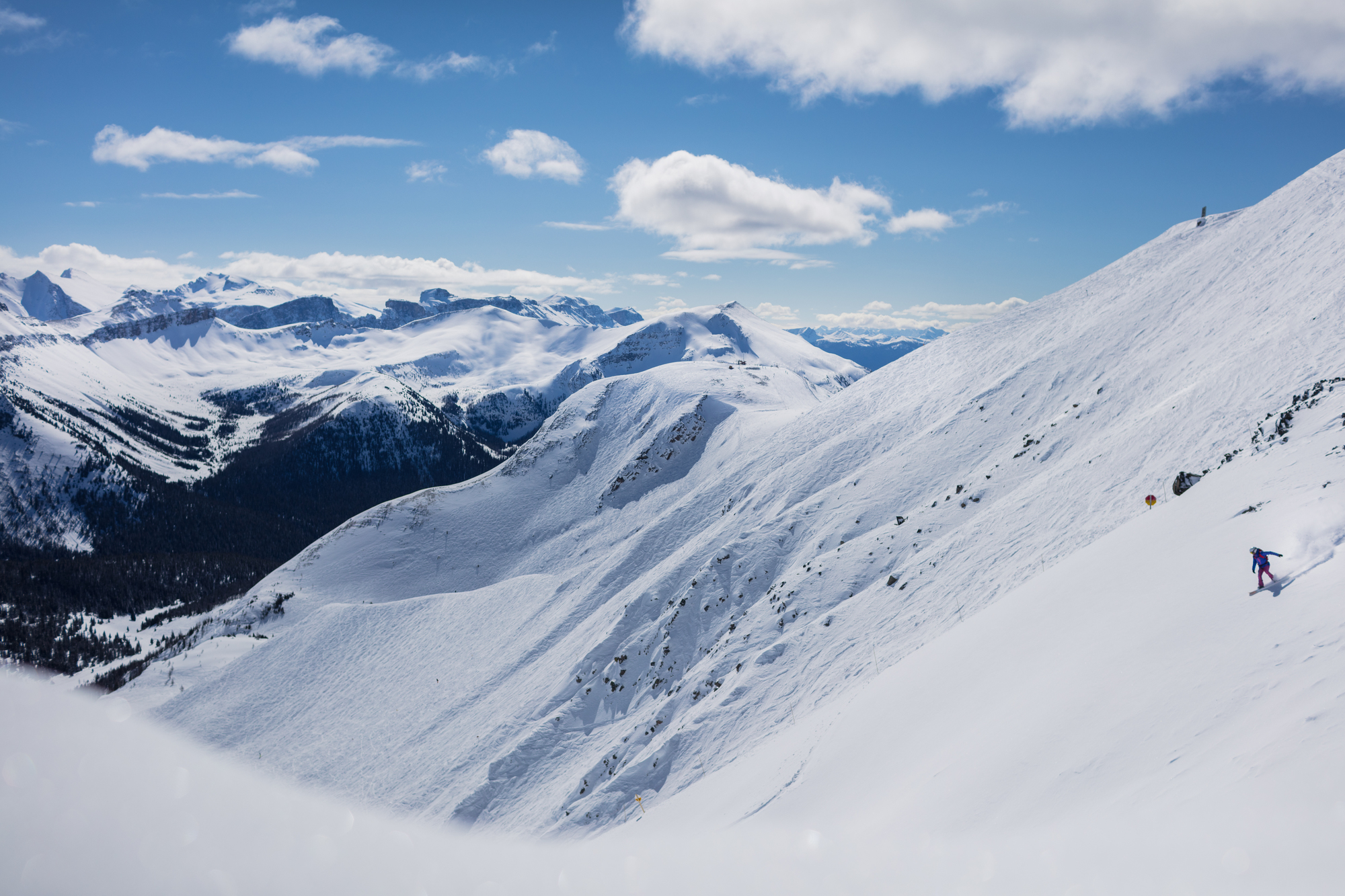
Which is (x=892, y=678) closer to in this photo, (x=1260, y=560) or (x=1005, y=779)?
(x=1005, y=779)

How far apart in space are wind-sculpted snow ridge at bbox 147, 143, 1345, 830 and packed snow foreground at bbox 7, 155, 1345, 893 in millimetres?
293

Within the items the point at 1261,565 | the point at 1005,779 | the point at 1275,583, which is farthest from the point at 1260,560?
the point at 1005,779

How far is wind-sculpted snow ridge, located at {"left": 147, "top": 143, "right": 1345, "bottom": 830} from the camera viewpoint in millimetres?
26516

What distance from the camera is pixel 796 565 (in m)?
40.0

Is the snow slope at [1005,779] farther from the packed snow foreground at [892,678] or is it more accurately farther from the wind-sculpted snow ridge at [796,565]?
the wind-sculpted snow ridge at [796,565]

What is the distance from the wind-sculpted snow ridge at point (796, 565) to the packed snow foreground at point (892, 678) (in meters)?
0.29

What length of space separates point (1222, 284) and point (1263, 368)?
20.6 m

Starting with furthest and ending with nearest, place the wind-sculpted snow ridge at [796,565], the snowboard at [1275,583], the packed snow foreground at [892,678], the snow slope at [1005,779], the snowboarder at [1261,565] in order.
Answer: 1. the wind-sculpted snow ridge at [796,565]
2. the snowboarder at [1261,565]
3. the snowboard at [1275,583]
4. the packed snow foreground at [892,678]
5. the snow slope at [1005,779]

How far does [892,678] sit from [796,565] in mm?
19105

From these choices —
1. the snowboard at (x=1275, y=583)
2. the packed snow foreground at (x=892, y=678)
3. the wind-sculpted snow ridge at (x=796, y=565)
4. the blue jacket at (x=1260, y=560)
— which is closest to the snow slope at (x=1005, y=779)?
the packed snow foreground at (x=892, y=678)

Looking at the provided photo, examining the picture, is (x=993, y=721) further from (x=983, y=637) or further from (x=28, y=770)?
(x=28, y=770)

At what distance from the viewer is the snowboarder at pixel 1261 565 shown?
11.8 m

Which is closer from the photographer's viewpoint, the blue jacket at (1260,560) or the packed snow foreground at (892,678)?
the packed snow foreground at (892,678)

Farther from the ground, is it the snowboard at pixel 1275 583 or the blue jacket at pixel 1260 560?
the blue jacket at pixel 1260 560
